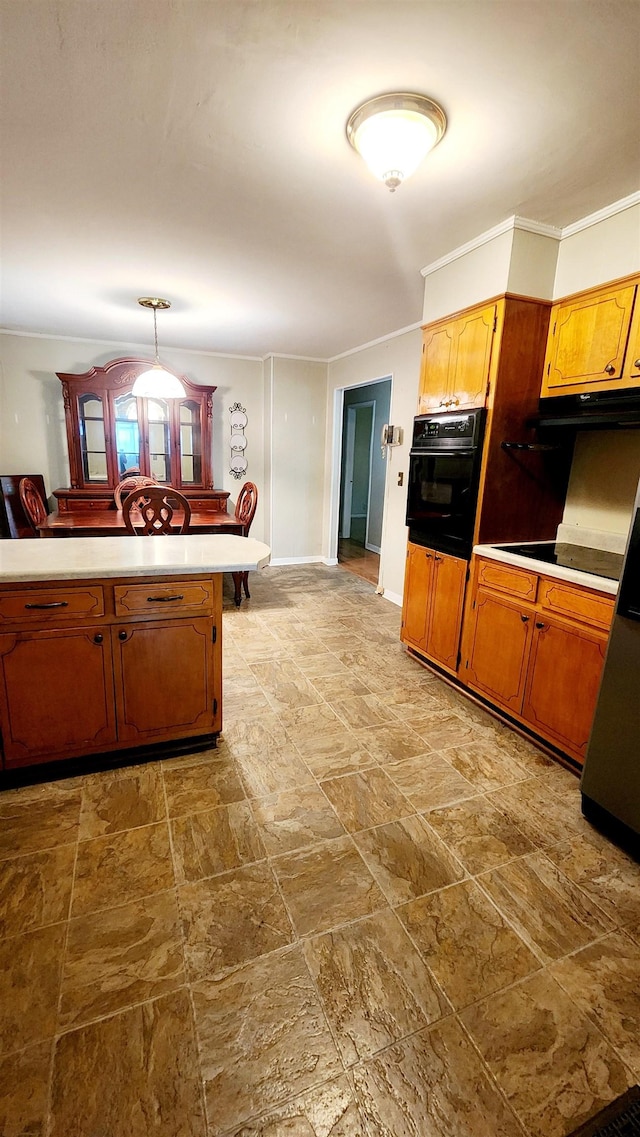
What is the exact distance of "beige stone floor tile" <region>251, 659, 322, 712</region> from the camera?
2.73 meters

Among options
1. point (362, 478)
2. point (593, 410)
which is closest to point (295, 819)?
point (593, 410)

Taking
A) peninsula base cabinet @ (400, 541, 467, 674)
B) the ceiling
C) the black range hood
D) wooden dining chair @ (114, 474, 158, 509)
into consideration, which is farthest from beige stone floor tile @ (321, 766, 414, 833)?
wooden dining chair @ (114, 474, 158, 509)

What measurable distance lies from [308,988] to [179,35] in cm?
261

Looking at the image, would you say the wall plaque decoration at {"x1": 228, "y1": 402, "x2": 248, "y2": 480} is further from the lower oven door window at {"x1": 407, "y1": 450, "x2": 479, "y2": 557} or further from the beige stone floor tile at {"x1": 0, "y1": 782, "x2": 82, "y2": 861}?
the beige stone floor tile at {"x1": 0, "y1": 782, "x2": 82, "y2": 861}

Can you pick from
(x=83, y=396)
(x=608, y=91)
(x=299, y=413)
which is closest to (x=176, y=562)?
(x=608, y=91)

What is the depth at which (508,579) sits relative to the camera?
2.45 meters

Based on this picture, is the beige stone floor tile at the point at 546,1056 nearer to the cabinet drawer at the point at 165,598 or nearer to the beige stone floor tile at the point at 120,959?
the beige stone floor tile at the point at 120,959

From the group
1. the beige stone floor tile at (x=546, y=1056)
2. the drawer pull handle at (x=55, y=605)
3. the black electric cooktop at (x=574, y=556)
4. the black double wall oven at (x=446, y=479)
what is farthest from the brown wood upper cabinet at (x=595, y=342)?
the drawer pull handle at (x=55, y=605)

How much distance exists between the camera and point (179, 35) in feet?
4.32

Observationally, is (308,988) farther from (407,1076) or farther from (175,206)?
(175,206)

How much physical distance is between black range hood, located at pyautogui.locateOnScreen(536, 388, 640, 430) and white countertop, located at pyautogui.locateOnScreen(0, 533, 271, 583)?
1601 millimetres

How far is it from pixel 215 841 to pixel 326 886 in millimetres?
437

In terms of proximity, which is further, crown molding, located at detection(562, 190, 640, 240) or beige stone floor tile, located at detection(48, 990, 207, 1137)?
crown molding, located at detection(562, 190, 640, 240)

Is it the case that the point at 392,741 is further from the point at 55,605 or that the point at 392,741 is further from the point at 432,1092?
the point at 55,605
